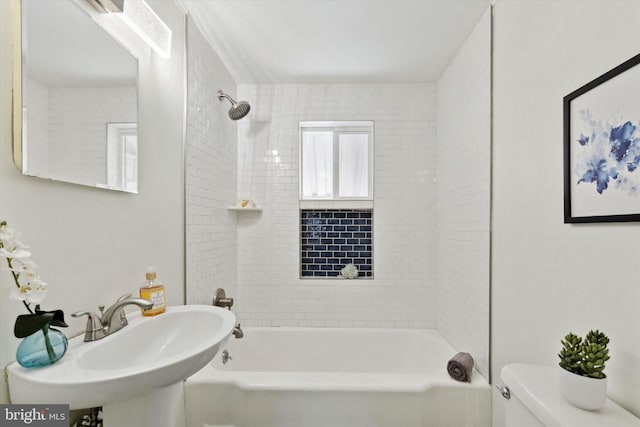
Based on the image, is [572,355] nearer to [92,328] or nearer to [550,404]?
[550,404]

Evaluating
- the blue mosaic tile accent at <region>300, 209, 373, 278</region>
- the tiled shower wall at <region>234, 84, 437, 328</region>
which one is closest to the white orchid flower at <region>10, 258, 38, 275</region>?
the tiled shower wall at <region>234, 84, 437, 328</region>

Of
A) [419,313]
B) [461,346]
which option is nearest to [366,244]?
[419,313]

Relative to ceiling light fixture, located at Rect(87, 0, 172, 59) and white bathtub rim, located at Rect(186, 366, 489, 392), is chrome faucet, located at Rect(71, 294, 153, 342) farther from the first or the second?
ceiling light fixture, located at Rect(87, 0, 172, 59)

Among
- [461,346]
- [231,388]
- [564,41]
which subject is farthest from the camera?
[461,346]

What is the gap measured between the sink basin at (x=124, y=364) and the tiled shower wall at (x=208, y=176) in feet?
1.85

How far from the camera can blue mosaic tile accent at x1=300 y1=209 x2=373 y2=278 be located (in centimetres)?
310

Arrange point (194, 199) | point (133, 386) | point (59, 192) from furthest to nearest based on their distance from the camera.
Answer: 1. point (194, 199)
2. point (59, 192)
3. point (133, 386)

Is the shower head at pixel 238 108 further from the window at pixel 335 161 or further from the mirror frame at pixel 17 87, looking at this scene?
the mirror frame at pixel 17 87

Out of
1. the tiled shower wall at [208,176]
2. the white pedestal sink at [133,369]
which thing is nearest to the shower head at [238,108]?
the tiled shower wall at [208,176]

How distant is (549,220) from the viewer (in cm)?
138

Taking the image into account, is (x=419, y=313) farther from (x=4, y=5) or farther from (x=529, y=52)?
(x=4, y=5)

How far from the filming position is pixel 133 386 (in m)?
0.93

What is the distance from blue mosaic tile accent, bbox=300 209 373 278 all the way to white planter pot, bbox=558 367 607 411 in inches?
84.0

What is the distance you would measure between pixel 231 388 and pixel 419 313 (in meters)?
1.69
